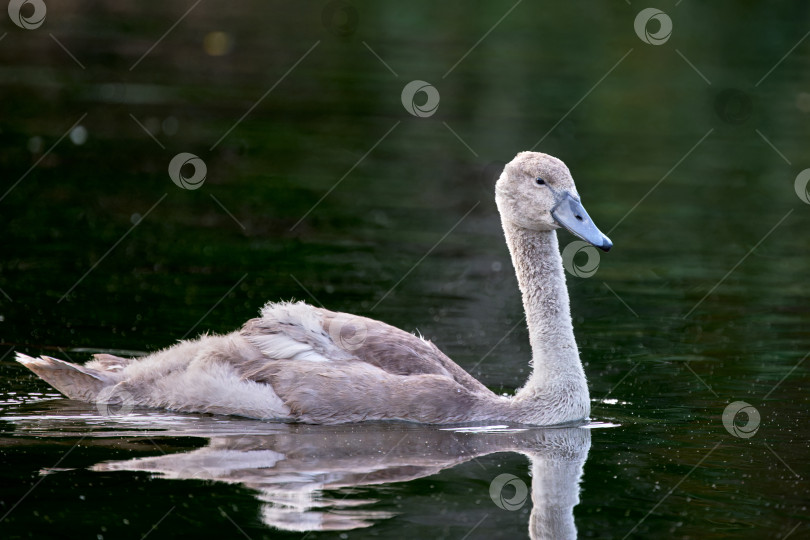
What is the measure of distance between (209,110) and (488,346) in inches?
453

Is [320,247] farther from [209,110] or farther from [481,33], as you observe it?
[481,33]

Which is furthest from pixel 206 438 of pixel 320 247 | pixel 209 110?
pixel 209 110

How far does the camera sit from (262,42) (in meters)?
29.6

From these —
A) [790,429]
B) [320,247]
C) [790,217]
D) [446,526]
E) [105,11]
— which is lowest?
[446,526]

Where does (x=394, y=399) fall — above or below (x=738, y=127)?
below
